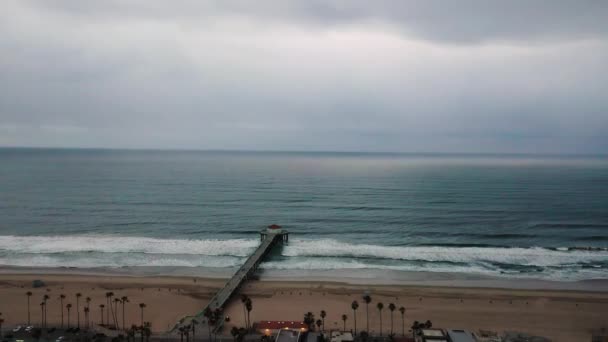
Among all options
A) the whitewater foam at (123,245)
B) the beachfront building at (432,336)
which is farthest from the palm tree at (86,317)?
the beachfront building at (432,336)

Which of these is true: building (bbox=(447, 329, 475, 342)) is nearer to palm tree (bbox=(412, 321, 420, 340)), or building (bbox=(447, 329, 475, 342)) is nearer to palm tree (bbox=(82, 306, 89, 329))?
palm tree (bbox=(412, 321, 420, 340))

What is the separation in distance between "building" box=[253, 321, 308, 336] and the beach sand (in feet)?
12.0

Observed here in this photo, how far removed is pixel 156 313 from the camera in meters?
45.6

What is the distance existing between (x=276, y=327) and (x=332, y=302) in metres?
10.9

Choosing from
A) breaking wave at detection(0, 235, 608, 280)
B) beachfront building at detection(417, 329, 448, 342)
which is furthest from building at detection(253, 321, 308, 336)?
breaking wave at detection(0, 235, 608, 280)

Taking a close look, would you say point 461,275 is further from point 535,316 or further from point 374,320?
point 374,320

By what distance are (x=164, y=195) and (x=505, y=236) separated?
9138 centimetres

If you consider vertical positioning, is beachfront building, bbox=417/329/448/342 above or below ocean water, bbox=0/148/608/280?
below

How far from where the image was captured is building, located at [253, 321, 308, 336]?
1526 inches

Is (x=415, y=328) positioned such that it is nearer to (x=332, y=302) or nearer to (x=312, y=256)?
(x=332, y=302)

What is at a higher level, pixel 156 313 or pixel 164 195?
pixel 164 195

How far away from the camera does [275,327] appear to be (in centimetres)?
3944

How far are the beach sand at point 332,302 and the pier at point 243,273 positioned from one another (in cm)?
124

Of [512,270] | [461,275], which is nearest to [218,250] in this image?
[461,275]
